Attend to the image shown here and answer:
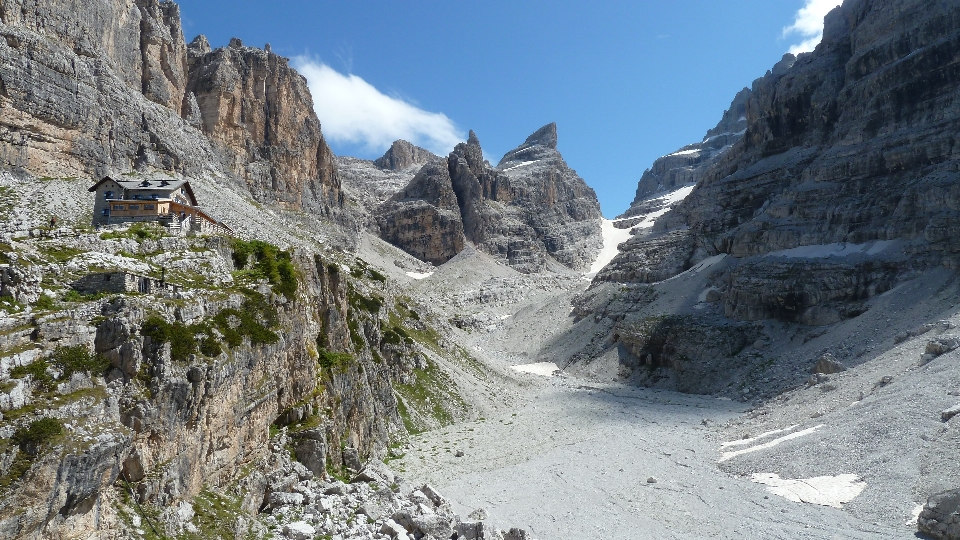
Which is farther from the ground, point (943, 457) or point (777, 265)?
point (777, 265)

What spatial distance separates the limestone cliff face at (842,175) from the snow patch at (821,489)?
4661 cm

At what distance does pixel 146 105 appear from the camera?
9288 cm

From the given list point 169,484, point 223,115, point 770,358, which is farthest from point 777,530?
point 223,115

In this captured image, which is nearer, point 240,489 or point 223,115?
point 240,489

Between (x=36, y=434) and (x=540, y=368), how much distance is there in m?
80.8

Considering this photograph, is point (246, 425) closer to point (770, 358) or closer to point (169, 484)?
point (169, 484)

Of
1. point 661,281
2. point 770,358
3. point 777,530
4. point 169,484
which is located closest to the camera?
point 169,484

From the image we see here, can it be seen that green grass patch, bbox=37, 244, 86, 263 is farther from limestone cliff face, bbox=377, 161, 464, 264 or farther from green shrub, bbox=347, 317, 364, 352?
limestone cliff face, bbox=377, 161, 464, 264

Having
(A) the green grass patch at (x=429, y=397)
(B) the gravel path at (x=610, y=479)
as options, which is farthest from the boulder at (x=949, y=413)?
(A) the green grass patch at (x=429, y=397)

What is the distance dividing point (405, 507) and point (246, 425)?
7.59 metres

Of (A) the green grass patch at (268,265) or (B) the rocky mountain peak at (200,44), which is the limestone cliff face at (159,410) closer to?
(A) the green grass patch at (268,265)

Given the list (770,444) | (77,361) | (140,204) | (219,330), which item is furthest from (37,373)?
(770,444)

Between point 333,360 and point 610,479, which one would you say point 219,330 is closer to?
point 333,360

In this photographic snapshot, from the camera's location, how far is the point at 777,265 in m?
81.9
